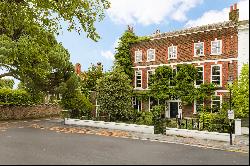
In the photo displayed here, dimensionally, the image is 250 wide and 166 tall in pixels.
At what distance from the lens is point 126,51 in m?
44.6

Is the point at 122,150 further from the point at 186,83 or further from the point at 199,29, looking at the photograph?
the point at 199,29

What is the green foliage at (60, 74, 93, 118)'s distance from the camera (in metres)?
35.9

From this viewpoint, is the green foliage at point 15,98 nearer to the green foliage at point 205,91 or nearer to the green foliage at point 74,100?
the green foliage at point 74,100

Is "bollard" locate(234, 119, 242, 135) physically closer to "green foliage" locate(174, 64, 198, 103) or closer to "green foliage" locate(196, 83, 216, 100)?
"green foliage" locate(196, 83, 216, 100)

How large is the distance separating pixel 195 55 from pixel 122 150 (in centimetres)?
3012

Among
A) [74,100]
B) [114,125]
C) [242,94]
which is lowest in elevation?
[114,125]

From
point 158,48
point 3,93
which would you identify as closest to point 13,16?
point 158,48

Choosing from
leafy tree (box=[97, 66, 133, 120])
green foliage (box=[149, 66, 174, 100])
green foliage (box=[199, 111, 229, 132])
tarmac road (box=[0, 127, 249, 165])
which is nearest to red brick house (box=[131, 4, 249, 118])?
green foliage (box=[149, 66, 174, 100])

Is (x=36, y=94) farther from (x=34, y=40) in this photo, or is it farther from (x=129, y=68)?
(x=34, y=40)

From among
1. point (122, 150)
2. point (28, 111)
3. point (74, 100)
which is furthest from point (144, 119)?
point (28, 111)

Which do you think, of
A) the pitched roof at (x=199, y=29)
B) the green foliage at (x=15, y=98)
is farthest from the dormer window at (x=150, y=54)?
the green foliage at (x=15, y=98)

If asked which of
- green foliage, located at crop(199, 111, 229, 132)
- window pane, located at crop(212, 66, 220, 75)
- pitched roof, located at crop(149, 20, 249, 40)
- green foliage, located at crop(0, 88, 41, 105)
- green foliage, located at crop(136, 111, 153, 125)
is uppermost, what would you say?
pitched roof, located at crop(149, 20, 249, 40)

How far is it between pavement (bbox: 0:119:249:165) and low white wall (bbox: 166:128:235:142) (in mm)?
1155

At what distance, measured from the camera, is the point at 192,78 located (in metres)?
38.0
